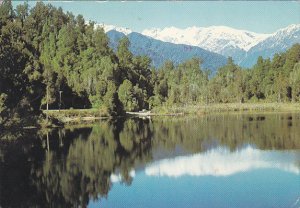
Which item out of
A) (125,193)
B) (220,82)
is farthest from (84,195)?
(220,82)

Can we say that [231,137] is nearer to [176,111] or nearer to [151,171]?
[151,171]

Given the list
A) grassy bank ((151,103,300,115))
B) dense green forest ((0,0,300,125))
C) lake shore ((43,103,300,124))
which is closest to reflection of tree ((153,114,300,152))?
dense green forest ((0,0,300,125))

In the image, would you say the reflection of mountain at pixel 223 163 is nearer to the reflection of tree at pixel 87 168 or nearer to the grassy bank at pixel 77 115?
the reflection of tree at pixel 87 168

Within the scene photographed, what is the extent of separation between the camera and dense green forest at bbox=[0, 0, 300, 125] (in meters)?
60.2

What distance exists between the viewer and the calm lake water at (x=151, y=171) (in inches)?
1001

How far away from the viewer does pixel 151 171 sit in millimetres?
33031

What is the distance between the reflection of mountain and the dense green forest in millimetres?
23163

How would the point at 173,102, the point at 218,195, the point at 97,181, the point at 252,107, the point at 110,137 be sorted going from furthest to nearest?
the point at 173,102
the point at 252,107
the point at 110,137
the point at 97,181
the point at 218,195

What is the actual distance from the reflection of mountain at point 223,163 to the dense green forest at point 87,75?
23163mm

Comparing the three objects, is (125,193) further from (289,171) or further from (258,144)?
(258,144)

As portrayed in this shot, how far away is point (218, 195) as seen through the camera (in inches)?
1022

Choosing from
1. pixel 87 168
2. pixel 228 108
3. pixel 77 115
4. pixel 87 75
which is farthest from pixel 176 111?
pixel 87 168

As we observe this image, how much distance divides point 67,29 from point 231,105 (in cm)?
4543

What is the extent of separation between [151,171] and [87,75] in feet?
220
